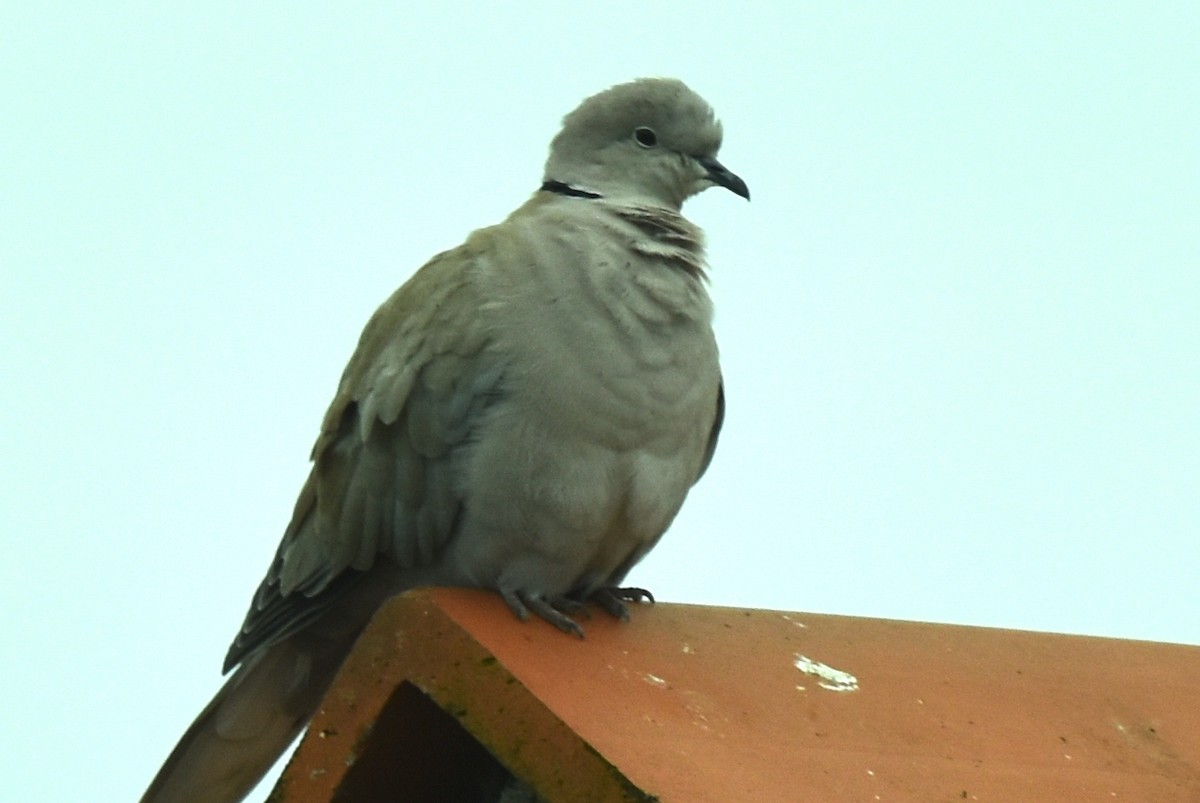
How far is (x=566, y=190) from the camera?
13.4 ft

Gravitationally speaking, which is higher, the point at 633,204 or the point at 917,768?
the point at 633,204

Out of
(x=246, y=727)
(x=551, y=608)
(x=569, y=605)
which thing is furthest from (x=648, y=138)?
(x=246, y=727)

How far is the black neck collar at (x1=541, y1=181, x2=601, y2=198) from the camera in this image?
402 cm

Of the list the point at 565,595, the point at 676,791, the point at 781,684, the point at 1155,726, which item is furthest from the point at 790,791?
the point at 565,595

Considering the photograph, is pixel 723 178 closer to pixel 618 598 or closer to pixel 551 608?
pixel 618 598

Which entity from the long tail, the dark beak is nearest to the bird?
the long tail

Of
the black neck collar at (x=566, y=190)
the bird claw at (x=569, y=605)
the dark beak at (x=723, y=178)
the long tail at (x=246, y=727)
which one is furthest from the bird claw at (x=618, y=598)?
the dark beak at (x=723, y=178)

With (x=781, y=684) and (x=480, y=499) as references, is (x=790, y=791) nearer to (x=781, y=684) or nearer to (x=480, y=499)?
(x=781, y=684)

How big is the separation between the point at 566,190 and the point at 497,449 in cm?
98

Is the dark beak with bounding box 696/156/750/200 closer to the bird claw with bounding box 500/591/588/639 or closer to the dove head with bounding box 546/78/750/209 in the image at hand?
the dove head with bounding box 546/78/750/209

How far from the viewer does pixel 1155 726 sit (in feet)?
9.67

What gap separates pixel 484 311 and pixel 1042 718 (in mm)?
1284

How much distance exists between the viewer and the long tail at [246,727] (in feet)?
11.6

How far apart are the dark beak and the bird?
19.3 inches
